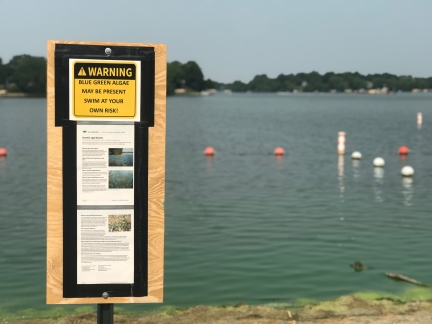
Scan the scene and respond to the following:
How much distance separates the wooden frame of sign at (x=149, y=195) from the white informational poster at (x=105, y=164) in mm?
128

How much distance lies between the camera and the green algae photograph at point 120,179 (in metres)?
4.82

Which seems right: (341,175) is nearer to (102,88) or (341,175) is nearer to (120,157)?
(120,157)

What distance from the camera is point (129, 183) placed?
4848 millimetres

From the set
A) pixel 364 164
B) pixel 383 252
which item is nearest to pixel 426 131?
pixel 364 164

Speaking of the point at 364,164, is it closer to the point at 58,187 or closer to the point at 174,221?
the point at 174,221

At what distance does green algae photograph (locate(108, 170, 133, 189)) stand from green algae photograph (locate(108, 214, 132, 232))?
189mm

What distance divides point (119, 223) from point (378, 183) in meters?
15.1

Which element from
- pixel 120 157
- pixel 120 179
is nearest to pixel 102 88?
pixel 120 157

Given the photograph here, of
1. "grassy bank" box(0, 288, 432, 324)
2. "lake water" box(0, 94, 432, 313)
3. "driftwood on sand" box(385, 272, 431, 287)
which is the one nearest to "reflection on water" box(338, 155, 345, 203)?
"lake water" box(0, 94, 432, 313)

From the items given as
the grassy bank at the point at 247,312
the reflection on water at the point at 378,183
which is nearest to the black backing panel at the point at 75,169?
the grassy bank at the point at 247,312

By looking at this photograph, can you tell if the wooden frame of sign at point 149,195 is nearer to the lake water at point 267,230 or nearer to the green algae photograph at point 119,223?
the green algae photograph at point 119,223

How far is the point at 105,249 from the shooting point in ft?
16.0

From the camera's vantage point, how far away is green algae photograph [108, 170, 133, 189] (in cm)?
482

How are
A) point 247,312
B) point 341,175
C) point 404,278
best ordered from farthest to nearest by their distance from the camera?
point 341,175
point 404,278
point 247,312
